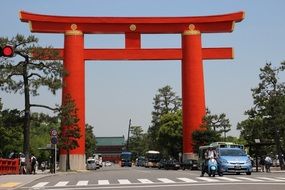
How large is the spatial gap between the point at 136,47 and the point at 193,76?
6.88 meters

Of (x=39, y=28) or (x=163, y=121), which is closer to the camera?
(x=39, y=28)

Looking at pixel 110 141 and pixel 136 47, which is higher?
pixel 136 47

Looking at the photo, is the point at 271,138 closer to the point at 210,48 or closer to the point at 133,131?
the point at 210,48

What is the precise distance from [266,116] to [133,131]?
8873cm

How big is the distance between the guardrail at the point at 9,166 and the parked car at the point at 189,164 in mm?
19522

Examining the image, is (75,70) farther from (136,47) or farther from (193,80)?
(193,80)

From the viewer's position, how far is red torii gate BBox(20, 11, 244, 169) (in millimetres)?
56375

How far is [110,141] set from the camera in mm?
160000

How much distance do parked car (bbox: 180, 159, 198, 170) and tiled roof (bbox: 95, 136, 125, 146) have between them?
329 ft

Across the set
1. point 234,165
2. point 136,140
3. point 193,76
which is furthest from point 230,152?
point 136,140

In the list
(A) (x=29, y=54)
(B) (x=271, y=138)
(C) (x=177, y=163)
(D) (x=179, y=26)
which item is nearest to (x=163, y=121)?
(C) (x=177, y=163)

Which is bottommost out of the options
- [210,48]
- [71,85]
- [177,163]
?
[177,163]

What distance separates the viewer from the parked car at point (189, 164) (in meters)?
53.7

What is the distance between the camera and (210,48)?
193 ft
